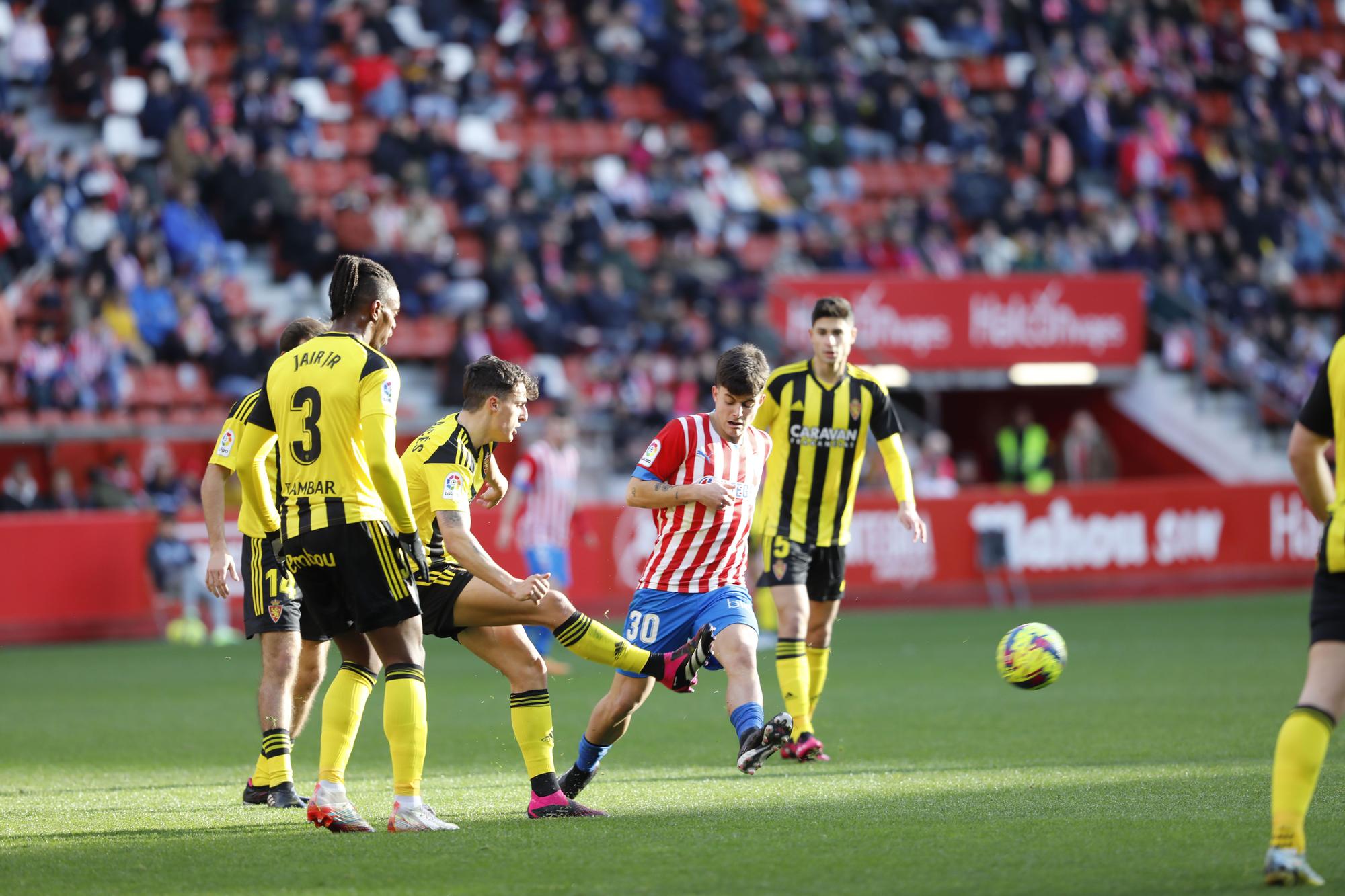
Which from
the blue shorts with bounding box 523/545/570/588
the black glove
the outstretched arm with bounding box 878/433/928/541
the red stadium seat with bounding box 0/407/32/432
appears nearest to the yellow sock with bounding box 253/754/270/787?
the black glove

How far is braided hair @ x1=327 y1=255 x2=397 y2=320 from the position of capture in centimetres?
651

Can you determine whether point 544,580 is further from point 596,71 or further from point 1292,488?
point 596,71

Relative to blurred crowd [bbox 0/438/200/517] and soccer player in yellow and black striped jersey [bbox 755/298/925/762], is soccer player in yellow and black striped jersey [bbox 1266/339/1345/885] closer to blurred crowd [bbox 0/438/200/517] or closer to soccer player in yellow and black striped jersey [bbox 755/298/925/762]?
soccer player in yellow and black striped jersey [bbox 755/298/925/762]

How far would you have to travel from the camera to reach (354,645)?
6.72m

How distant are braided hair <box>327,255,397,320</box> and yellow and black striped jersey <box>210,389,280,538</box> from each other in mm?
860

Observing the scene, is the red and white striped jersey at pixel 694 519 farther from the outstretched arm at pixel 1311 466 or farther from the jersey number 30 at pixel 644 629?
the outstretched arm at pixel 1311 466

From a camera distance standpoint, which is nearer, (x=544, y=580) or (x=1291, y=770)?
(x=1291, y=770)

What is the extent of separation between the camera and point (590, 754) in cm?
723

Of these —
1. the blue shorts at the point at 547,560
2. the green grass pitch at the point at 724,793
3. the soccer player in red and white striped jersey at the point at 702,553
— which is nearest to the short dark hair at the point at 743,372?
the soccer player in red and white striped jersey at the point at 702,553

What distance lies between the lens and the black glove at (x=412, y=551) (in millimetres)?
6445

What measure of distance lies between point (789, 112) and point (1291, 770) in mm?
21458

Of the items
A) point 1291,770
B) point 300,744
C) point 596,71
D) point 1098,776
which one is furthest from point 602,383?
point 1291,770

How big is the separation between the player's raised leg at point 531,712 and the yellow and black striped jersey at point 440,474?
1.21 feet

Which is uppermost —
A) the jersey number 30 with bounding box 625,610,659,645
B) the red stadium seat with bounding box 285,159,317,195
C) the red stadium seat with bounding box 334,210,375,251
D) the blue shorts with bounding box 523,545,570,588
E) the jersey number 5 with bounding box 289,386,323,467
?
the red stadium seat with bounding box 285,159,317,195
